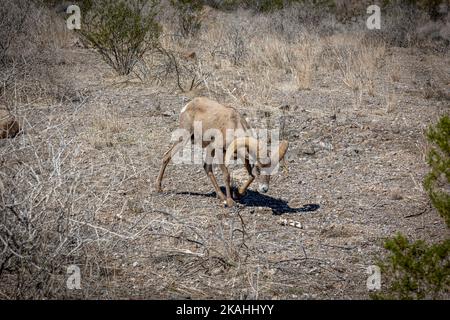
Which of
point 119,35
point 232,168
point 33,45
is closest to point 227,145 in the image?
point 232,168

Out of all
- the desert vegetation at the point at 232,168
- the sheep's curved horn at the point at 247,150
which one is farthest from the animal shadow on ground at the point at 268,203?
the sheep's curved horn at the point at 247,150

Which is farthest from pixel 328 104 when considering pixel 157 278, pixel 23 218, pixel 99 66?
pixel 23 218

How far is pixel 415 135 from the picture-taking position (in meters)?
9.88

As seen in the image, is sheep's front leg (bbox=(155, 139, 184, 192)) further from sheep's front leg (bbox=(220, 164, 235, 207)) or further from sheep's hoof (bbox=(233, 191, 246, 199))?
sheep's hoof (bbox=(233, 191, 246, 199))

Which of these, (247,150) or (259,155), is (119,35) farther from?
(259,155)

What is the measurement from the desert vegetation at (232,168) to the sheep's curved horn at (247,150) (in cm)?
74

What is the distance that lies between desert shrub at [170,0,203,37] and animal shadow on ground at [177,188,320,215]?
1035cm

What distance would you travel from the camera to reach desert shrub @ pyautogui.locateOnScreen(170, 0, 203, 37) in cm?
1775

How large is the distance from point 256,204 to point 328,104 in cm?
459

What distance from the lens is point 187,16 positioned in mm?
17875

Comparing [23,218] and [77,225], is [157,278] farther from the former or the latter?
[23,218]

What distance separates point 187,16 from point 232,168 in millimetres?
10155

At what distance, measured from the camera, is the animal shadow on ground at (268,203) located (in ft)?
24.7

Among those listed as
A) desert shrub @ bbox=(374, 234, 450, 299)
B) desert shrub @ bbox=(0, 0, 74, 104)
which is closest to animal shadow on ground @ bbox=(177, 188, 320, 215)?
desert shrub @ bbox=(374, 234, 450, 299)
